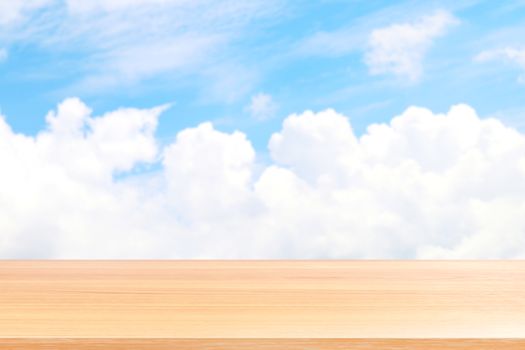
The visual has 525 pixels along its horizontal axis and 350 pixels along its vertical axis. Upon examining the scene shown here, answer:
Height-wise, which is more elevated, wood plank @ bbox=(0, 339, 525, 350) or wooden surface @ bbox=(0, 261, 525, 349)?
wooden surface @ bbox=(0, 261, 525, 349)

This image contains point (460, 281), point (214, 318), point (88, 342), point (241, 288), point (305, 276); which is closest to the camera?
point (88, 342)

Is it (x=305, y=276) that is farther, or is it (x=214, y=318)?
(x=305, y=276)

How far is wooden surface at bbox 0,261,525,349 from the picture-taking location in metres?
0.78

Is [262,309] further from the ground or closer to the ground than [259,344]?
further from the ground

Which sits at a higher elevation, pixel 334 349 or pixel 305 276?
pixel 305 276

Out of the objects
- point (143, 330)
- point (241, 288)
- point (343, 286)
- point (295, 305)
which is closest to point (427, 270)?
point (343, 286)

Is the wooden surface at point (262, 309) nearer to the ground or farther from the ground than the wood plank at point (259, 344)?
farther from the ground

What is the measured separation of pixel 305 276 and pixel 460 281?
0.35m

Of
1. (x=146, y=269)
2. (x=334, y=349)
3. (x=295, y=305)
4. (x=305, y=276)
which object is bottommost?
(x=334, y=349)

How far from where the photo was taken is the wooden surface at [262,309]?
Result: 2.56ft

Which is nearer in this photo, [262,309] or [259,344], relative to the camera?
[259,344]

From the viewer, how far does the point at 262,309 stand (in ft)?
3.21

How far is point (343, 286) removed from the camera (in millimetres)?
1296

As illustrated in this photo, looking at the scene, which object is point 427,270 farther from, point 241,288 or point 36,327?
point 36,327
